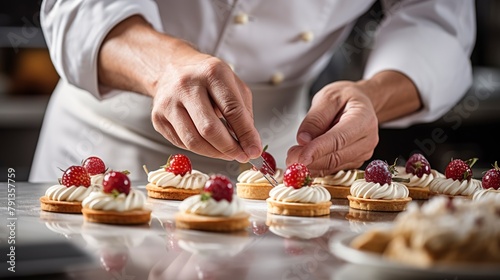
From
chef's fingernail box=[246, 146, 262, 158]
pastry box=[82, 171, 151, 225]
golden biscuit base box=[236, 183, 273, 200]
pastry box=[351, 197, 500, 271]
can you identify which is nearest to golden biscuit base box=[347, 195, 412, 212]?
golden biscuit base box=[236, 183, 273, 200]

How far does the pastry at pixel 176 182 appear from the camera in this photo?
91.9 inches

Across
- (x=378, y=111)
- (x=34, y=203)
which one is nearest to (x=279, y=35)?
(x=378, y=111)

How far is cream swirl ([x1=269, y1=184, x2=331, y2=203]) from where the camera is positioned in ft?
7.04

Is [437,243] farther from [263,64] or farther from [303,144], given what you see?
[263,64]

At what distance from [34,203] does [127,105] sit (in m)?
0.81

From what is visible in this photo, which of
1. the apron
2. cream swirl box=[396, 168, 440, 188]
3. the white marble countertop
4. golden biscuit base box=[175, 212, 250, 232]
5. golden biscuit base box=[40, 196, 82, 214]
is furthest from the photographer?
the apron

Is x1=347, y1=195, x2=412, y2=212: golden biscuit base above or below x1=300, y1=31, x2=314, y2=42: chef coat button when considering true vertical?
below

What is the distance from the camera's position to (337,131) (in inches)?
93.7

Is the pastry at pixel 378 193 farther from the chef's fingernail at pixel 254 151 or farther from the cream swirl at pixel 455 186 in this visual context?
the chef's fingernail at pixel 254 151

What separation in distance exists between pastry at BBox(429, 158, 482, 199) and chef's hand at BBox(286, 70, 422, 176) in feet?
0.76

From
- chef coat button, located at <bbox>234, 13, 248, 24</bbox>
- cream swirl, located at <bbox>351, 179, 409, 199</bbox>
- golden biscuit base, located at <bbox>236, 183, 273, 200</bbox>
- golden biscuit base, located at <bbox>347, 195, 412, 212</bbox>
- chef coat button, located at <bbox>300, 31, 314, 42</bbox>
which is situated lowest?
golden biscuit base, located at <bbox>236, 183, 273, 200</bbox>

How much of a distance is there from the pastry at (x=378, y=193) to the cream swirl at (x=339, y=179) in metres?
0.15

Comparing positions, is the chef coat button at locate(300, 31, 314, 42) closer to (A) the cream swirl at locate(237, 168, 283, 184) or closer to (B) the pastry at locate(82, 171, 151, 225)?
(A) the cream swirl at locate(237, 168, 283, 184)

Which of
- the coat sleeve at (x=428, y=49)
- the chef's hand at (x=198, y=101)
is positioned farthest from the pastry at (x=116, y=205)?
the coat sleeve at (x=428, y=49)
